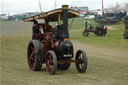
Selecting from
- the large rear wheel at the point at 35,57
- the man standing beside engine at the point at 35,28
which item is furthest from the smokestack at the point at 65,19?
the man standing beside engine at the point at 35,28

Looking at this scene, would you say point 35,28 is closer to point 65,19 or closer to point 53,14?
point 53,14

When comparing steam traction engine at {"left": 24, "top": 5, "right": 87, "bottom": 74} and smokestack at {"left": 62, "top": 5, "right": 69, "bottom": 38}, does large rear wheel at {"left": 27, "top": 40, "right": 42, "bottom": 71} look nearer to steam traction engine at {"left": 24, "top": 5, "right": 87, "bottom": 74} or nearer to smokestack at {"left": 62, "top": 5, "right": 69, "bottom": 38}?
steam traction engine at {"left": 24, "top": 5, "right": 87, "bottom": 74}

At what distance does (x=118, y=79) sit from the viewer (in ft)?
31.0

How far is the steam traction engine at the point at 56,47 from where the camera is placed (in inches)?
415

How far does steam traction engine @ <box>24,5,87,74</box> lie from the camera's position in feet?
34.6

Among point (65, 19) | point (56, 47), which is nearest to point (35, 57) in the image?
point (56, 47)

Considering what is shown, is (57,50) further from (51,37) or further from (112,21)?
(112,21)

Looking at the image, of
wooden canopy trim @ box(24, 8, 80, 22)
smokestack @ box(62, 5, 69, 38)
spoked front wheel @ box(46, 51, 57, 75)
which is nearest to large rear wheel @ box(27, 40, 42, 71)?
spoked front wheel @ box(46, 51, 57, 75)

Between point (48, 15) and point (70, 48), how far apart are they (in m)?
1.39

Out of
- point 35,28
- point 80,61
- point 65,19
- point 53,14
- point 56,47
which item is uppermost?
point 53,14

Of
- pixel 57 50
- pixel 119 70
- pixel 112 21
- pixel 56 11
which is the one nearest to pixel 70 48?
pixel 57 50

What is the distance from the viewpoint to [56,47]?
10.8 m

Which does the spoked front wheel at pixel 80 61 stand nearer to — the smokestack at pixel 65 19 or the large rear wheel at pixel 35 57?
the smokestack at pixel 65 19

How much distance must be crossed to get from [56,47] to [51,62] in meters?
0.55
